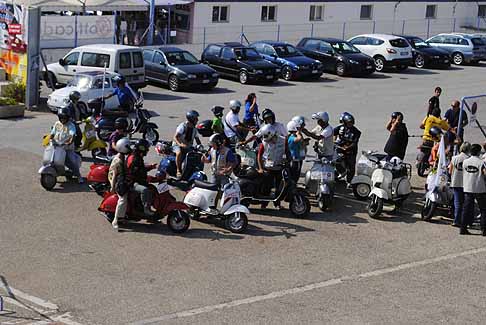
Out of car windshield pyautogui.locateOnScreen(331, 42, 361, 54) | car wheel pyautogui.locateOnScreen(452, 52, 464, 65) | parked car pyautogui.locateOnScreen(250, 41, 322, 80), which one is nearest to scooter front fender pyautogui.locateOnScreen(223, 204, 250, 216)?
parked car pyautogui.locateOnScreen(250, 41, 322, 80)

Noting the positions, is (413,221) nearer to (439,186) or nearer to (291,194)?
(439,186)

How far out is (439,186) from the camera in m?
16.8

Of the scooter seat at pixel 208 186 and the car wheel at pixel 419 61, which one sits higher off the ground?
the car wheel at pixel 419 61

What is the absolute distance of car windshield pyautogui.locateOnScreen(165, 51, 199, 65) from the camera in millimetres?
31534

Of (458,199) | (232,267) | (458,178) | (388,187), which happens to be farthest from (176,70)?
(232,267)

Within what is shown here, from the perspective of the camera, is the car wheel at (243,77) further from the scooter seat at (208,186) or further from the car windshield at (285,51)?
the scooter seat at (208,186)

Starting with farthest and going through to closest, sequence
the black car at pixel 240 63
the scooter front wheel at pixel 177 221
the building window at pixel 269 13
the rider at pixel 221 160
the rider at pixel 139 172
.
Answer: the building window at pixel 269 13 → the black car at pixel 240 63 → the rider at pixel 221 160 → the scooter front wheel at pixel 177 221 → the rider at pixel 139 172

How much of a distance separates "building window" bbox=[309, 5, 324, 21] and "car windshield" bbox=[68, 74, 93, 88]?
23571 mm

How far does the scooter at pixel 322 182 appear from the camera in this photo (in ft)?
55.5

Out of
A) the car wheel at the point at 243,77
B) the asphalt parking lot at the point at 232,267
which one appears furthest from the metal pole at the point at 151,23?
the asphalt parking lot at the point at 232,267

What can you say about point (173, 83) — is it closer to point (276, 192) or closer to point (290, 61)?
point (290, 61)

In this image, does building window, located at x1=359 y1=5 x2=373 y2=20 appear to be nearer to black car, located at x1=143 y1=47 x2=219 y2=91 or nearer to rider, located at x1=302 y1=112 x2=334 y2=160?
black car, located at x1=143 y1=47 x2=219 y2=91

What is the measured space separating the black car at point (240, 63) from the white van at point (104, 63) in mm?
5308

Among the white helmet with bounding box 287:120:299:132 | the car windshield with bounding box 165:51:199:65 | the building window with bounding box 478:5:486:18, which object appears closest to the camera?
the white helmet with bounding box 287:120:299:132
